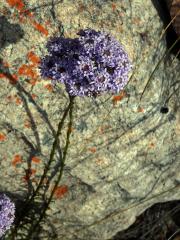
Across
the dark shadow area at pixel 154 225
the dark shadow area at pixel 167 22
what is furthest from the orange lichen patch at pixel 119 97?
the dark shadow area at pixel 154 225

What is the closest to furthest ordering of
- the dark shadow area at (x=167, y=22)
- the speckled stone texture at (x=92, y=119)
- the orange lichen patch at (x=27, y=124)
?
the speckled stone texture at (x=92, y=119) < the orange lichen patch at (x=27, y=124) < the dark shadow area at (x=167, y=22)

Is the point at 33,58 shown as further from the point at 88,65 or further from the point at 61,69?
the point at 88,65

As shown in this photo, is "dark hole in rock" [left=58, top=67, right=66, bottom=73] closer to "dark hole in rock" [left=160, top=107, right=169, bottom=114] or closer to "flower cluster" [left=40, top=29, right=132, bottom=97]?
"flower cluster" [left=40, top=29, right=132, bottom=97]

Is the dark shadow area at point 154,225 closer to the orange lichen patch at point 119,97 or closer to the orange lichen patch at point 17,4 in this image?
the orange lichen patch at point 119,97

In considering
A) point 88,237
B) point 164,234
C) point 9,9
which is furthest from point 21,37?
point 164,234

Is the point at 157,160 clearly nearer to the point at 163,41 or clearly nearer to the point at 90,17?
the point at 163,41

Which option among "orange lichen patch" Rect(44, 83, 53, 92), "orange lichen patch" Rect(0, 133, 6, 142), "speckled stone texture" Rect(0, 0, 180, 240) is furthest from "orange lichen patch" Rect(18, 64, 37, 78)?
"orange lichen patch" Rect(0, 133, 6, 142)

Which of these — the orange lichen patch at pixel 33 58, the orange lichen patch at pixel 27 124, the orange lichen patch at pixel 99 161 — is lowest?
the orange lichen patch at pixel 99 161
